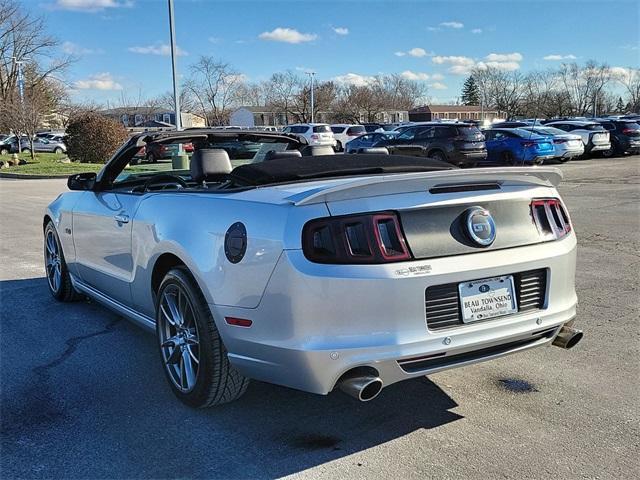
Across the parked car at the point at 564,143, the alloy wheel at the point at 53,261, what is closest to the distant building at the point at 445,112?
the parked car at the point at 564,143

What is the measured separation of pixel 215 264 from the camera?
3131 mm

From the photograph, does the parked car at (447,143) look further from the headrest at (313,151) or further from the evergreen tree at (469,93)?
the evergreen tree at (469,93)

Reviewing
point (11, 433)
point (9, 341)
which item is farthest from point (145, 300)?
point (9, 341)

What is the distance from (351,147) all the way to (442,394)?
22.4 metres

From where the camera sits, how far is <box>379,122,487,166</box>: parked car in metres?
19.7

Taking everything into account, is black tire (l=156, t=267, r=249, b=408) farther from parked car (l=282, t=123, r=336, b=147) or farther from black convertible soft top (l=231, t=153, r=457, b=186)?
parked car (l=282, t=123, r=336, b=147)

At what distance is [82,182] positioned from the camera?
5035 millimetres

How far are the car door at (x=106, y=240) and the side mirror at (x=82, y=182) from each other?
0.20ft

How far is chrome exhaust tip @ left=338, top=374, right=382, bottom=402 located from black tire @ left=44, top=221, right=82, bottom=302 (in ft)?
11.8

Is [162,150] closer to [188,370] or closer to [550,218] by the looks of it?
[188,370]

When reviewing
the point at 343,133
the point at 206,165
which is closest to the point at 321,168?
the point at 206,165

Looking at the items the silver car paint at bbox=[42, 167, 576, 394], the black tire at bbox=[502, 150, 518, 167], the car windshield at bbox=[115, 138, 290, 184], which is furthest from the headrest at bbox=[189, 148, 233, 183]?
the black tire at bbox=[502, 150, 518, 167]

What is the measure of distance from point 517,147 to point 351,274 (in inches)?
807

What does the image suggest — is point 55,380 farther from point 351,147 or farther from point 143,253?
point 351,147
